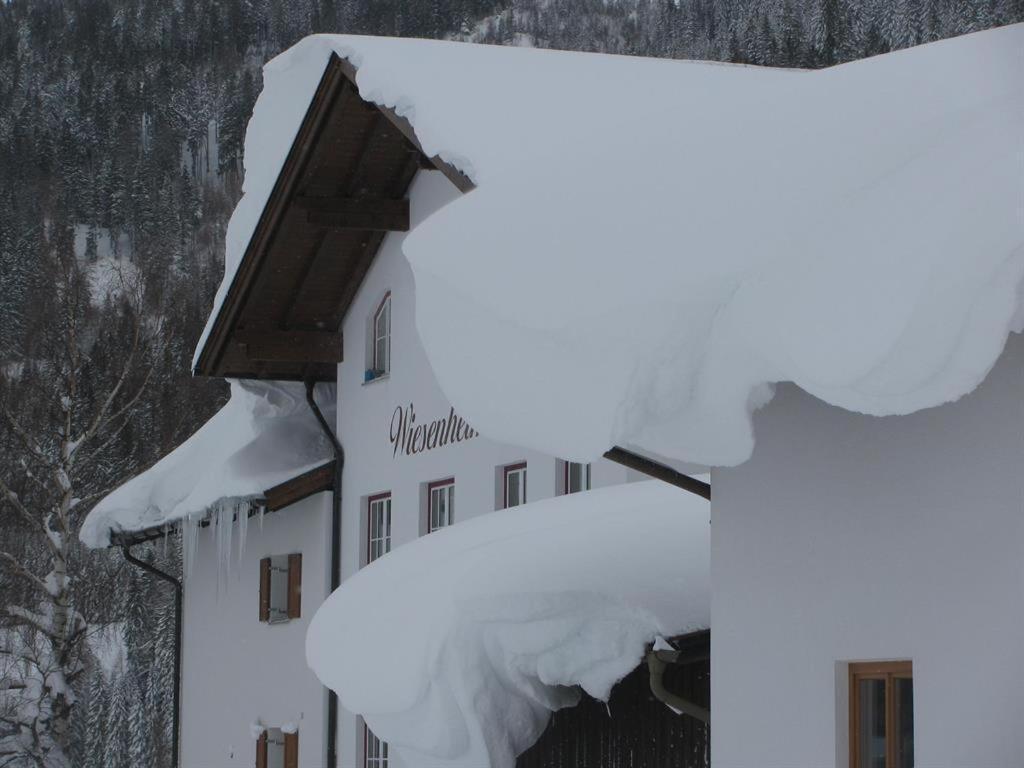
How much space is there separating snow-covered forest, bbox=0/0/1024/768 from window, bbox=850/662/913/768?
59.4ft

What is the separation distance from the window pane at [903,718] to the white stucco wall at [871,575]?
15 cm

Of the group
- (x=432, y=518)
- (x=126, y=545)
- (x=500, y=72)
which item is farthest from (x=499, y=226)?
(x=126, y=545)

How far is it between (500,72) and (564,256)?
611 cm

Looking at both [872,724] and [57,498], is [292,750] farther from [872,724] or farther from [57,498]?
[57,498]

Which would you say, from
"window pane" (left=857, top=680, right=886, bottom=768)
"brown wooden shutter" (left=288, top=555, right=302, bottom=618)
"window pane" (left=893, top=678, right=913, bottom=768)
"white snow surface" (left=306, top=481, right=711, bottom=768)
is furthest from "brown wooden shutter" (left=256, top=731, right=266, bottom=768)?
"window pane" (left=893, top=678, right=913, bottom=768)

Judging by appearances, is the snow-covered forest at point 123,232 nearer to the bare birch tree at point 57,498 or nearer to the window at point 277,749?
the bare birch tree at point 57,498

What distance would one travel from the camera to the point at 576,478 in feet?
40.5

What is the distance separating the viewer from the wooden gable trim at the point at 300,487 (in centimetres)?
1566

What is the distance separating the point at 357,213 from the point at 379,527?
288cm

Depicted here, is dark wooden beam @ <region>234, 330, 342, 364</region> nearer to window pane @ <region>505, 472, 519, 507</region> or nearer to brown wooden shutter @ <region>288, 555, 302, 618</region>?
brown wooden shutter @ <region>288, 555, 302, 618</region>

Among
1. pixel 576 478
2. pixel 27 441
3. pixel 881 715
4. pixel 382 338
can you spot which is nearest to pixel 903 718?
pixel 881 715

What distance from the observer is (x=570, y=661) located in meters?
8.60

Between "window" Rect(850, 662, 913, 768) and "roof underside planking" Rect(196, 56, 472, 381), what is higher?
"roof underside planking" Rect(196, 56, 472, 381)

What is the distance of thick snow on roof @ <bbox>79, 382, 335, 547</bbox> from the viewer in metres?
16.0
